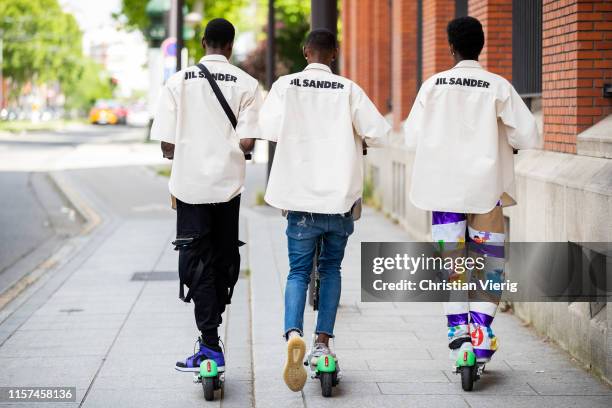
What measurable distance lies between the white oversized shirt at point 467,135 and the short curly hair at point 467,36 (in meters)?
0.12

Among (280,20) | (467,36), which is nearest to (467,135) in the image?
(467,36)

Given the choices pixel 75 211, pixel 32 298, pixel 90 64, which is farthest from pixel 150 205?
pixel 90 64

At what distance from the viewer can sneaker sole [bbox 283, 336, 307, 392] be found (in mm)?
5371

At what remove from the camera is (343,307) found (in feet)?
27.5

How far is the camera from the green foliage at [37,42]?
87312 millimetres

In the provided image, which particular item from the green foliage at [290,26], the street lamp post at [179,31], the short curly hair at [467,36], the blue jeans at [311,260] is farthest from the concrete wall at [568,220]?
the green foliage at [290,26]

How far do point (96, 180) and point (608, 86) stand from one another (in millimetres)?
17910

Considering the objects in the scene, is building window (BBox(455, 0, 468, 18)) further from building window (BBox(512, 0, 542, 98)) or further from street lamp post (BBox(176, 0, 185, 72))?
street lamp post (BBox(176, 0, 185, 72))

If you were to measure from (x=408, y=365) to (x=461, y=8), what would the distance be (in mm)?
6587

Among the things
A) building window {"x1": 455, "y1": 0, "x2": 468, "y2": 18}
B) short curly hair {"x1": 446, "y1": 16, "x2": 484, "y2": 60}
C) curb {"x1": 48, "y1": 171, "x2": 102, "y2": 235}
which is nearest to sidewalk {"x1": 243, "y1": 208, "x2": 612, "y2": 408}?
short curly hair {"x1": 446, "y1": 16, "x2": 484, "y2": 60}

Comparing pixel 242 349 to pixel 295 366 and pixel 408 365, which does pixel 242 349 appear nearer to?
pixel 408 365

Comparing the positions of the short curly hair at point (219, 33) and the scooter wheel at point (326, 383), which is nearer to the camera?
the scooter wheel at point (326, 383)

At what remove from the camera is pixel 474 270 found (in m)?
5.89

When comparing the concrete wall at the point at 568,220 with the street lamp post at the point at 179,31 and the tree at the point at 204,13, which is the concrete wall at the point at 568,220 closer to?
the street lamp post at the point at 179,31
